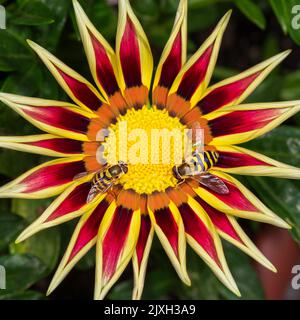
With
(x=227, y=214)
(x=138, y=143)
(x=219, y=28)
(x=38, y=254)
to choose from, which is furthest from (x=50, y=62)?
(x=38, y=254)

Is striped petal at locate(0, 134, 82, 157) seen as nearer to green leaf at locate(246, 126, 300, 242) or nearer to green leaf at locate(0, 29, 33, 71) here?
green leaf at locate(0, 29, 33, 71)

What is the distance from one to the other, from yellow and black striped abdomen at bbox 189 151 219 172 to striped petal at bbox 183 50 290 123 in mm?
154

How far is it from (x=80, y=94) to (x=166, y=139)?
27 cm

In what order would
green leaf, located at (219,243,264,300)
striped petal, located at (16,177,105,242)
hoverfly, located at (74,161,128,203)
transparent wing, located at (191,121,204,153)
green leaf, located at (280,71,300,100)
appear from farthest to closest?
1. green leaf, located at (280,71,300,100)
2. green leaf, located at (219,243,264,300)
3. transparent wing, located at (191,121,204,153)
4. hoverfly, located at (74,161,128,203)
5. striped petal, located at (16,177,105,242)

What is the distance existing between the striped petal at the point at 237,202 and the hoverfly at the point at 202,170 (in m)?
0.02

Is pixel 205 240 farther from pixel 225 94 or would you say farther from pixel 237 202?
pixel 225 94

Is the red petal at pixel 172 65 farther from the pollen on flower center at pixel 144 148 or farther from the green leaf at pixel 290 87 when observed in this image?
the green leaf at pixel 290 87

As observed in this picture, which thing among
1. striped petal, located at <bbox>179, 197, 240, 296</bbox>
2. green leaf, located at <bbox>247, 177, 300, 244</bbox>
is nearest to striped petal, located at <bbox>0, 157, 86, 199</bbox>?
striped petal, located at <bbox>179, 197, 240, 296</bbox>

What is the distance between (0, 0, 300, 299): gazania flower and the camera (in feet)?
5.05

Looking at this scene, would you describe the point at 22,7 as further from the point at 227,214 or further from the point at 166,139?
the point at 227,214

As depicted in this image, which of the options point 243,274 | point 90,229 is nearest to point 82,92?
point 90,229

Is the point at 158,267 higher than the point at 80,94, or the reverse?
the point at 80,94

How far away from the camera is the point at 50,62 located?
1.54m

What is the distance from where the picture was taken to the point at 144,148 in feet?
5.46
